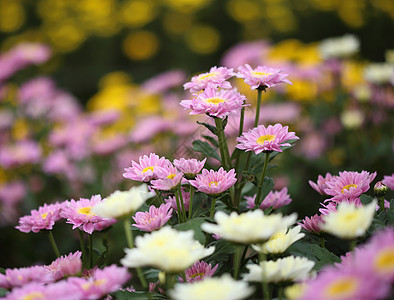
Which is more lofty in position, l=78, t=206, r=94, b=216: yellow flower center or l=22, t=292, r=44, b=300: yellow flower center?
l=78, t=206, r=94, b=216: yellow flower center

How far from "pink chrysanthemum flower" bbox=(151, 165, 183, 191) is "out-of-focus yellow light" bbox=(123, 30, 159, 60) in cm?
394

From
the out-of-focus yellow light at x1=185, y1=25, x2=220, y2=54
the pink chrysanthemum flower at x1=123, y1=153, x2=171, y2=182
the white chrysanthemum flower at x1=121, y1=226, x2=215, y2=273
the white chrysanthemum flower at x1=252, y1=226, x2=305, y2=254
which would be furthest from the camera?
the out-of-focus yellow light at x1=185, y1=25, x2=220, y2=54

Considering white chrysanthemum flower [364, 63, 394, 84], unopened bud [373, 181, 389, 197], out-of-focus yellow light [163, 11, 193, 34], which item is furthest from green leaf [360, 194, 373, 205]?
out-of-focus yellow light [163, 11, 193, 34]

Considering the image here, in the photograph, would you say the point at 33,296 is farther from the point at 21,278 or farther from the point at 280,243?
the point at 280,243

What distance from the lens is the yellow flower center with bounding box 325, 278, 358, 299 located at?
51cm

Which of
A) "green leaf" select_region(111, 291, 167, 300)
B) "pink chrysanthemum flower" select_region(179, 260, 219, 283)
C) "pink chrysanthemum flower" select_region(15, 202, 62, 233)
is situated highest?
"pink chrysanthemum flower" select_region(15, 202, 62, 233)

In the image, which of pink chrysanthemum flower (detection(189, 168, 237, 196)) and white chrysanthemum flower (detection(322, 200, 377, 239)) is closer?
white chrysanthemum flower (detection(322, 200, 377, 239))

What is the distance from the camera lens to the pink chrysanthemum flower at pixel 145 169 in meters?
0.87

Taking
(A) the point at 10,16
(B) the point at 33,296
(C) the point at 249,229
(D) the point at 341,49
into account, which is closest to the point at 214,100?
(C) the point at 249,229

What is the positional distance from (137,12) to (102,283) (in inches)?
171

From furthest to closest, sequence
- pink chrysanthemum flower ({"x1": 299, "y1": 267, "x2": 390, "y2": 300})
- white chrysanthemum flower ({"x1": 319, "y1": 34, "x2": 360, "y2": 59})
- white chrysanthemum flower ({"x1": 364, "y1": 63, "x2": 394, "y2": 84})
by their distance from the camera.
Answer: white chrysanthemum flower ({"x1": 319, "y1": 34, "x2": 360, "y2": 59}), white chrysanthemum flower ({"x1": 364, "y1": 63, "x2": 394, "y2": 84}), pink chrysanthemum flower ({"x1": 299, "y1": 267, "x2": 390, "y2": 300})

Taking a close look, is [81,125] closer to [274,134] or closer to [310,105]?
[310,105]

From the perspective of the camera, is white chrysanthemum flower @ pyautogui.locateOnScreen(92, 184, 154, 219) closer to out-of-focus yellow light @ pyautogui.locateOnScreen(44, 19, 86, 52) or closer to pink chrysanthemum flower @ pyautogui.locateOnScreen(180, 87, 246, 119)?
pink chrysanthemum flower @ pyautogui.locateOnScreen(180, 87, 246, 119)

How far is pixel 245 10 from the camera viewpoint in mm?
4547
